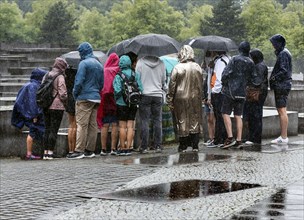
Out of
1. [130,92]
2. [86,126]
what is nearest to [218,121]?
[130,92]

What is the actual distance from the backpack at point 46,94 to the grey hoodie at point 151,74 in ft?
4.67

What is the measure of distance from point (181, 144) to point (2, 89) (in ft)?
39.2

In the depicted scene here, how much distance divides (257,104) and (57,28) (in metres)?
85.4

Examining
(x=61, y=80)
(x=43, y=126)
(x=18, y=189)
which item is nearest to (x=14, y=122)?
(x=43, y=126)

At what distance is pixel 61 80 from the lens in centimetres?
1342

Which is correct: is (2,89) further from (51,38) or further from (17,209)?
(51,38)

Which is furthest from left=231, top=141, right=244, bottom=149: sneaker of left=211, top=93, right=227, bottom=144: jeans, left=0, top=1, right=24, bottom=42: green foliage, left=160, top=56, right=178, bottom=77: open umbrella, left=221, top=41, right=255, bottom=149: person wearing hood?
left=0, top=1, right=24, bottom=42: green foliage

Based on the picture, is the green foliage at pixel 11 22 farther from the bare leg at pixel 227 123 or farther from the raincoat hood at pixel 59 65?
the bare leg at pixel 227 123

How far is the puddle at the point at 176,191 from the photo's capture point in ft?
28.8

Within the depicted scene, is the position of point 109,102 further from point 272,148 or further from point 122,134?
point 272,148

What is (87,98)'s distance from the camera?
13086 mm

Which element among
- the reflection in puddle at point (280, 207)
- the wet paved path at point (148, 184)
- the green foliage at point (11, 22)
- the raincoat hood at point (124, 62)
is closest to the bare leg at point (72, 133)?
the wet paved path at point (148, 184)

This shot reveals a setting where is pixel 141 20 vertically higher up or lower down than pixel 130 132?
higher up

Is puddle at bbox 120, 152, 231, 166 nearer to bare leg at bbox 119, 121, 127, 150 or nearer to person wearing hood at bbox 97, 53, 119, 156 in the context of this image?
bare leg at bbox 119, 121, 127, 150
